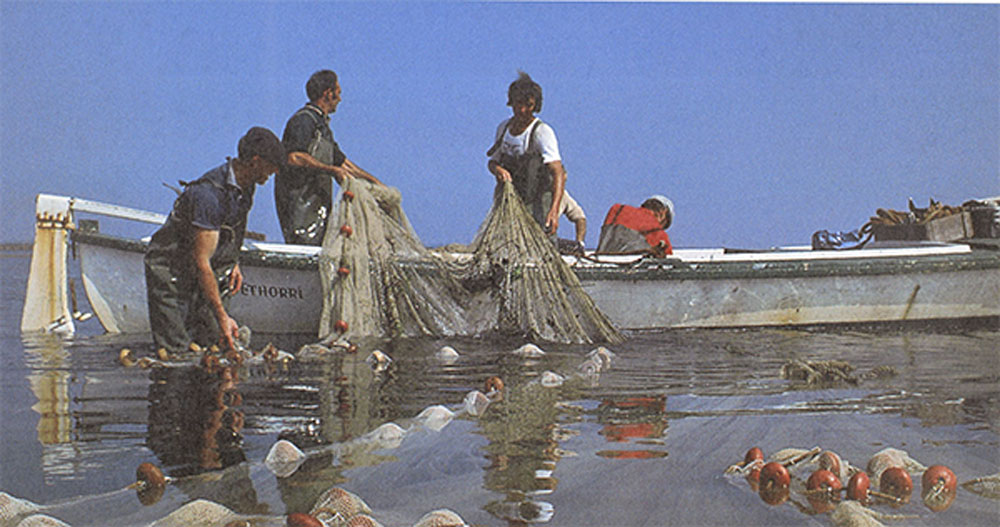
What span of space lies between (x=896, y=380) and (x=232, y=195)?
4215mm

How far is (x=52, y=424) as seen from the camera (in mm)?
3781

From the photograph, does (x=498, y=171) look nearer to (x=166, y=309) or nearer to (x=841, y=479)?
(x=166, y=309)

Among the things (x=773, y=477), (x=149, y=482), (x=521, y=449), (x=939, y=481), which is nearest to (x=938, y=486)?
(x=939, y=481)

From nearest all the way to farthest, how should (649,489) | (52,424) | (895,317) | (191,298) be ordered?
(649,489) < (52,424) < (191,298) < (895,317)

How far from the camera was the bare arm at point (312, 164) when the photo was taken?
24.0 ft

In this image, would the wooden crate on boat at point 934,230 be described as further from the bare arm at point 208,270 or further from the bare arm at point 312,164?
the bare arm at point 208,270

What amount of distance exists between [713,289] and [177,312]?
16.8ft

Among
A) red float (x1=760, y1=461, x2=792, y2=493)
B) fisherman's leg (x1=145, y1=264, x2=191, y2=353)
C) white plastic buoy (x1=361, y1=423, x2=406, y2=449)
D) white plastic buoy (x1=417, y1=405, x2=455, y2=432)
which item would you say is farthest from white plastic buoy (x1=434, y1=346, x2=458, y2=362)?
red float (x1=760, y1=461, x2=792, y2=493)

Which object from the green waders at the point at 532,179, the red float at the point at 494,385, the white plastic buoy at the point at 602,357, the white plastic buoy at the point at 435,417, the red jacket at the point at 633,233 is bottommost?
the white plastic buoy at the point at 435,417

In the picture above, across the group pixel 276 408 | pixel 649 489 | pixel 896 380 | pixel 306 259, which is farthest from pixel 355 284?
pixel 649 489

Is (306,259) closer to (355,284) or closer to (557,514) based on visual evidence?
(355,284)

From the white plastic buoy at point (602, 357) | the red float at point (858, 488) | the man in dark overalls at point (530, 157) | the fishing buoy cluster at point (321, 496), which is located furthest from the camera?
the man in dark overalls at point (530, 157)

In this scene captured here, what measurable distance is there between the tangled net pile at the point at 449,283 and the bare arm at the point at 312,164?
14 cm

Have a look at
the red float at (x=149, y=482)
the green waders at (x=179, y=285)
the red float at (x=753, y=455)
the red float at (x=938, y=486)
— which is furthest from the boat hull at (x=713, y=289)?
the red float at (x=938, y=486)
